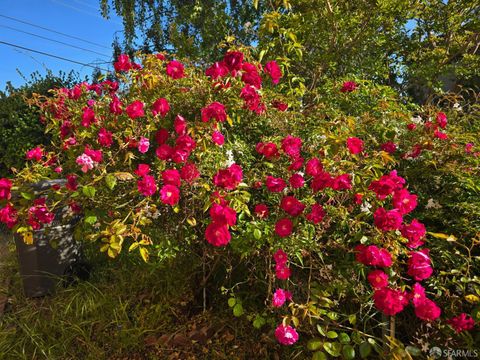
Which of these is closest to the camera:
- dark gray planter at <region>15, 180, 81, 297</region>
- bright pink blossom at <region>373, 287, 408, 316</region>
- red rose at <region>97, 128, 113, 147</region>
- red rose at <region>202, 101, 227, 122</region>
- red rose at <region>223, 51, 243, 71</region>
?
bright pink blossom at <region>373, 287, 408, 316</region>

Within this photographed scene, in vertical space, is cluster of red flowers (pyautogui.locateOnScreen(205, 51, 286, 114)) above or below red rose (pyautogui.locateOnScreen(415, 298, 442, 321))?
above

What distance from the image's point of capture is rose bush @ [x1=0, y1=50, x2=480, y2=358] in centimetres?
168

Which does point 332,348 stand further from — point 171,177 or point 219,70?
point 219,70

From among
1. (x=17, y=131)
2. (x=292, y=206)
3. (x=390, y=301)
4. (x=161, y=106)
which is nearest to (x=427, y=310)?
(x=390, y=301)

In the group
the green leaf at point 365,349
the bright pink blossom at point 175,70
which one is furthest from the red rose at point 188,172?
the green leaf at point 365,349

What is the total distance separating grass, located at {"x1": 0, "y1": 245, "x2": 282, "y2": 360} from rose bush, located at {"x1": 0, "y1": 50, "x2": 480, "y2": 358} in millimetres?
242

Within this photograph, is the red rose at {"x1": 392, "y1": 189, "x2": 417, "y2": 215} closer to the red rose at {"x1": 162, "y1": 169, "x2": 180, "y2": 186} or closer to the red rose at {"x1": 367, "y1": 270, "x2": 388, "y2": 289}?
the red rose at {"x1": 367, "y1": 270, "x2": 388, "y2": 289}

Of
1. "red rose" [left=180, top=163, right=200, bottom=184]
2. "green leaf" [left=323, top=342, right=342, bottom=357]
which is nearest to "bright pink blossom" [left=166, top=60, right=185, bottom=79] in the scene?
"red rose" [left=180, top=163, right=200, bottom=184]

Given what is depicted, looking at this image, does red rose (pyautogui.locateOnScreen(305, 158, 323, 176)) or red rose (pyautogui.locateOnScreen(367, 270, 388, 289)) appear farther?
red rose (pyautogui.locateOnScreen(305, 158, 323, 176))

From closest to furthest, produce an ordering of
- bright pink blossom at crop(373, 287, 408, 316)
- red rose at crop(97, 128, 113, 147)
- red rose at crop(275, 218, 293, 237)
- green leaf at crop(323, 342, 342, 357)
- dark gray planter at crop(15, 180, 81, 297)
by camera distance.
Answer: bright pink blossom at crop(373, 287, 408, 316) < green leaf at crop(323, 342, 342, 357) < red rose at crop(275, 218, 293, 237) < red rose at crop(97, 128, 113, 147) < dark gray planter at crop(15, 180, 81, 297)

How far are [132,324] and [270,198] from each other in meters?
1.32

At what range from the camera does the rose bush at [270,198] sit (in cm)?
168

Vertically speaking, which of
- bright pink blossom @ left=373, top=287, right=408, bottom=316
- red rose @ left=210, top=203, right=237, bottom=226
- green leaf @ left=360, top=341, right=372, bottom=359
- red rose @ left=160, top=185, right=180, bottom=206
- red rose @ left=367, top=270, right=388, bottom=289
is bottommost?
green leaf @ left=360, top=341, right=372, bottom=359

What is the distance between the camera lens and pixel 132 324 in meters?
2.50
